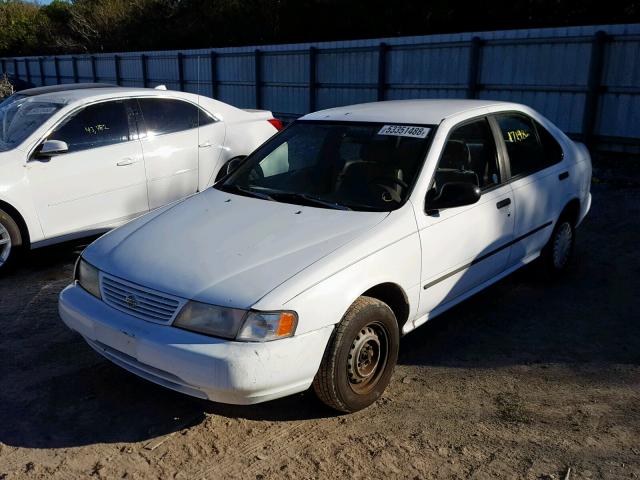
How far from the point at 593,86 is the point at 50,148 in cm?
931

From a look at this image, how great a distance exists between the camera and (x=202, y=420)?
340cm

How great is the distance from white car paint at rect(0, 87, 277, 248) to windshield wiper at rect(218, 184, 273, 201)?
2.12 metres

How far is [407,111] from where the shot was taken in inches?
175

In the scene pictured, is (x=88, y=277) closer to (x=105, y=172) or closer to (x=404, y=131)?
(x=404, y=131)

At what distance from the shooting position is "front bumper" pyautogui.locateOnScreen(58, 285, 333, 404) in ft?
9.50

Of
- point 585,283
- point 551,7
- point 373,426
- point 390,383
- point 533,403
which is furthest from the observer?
point 551,7

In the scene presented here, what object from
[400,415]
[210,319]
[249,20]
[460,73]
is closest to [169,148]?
[210,319]

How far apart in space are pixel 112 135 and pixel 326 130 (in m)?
2.77

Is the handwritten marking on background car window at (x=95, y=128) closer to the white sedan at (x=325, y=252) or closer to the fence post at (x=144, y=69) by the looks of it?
the white sedan at (x=325, y=252)

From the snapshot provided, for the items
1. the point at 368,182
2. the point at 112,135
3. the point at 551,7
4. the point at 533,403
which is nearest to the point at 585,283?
the point at 533,403

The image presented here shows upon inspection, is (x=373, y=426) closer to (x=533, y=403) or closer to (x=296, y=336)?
(x=296, y=336)

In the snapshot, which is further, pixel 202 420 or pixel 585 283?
pixel 585 283

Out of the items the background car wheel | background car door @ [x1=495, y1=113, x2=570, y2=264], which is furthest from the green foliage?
background car door @ [x1=495, y1=113, x2=570, y2=264]

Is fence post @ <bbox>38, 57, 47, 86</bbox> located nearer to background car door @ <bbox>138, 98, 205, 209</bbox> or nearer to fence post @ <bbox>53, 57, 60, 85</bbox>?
fence post @ <bbox>53, 57, 60, 85</bbox>
